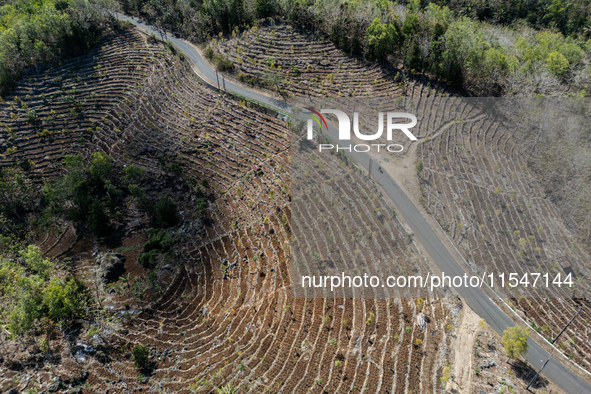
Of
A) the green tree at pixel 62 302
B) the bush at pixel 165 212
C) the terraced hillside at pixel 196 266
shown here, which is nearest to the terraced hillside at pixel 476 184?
the terraced hillside at pixel 196 266

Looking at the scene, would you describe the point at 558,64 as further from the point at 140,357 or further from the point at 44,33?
the point at 44,33

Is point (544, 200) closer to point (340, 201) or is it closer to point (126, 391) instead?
point (340, 201)

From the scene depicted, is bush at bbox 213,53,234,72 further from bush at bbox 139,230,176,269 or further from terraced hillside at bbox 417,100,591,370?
terraced hillside at bbox 417,100,591,370

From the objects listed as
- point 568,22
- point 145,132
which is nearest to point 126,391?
point 145,132

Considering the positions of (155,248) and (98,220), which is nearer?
(155,248)

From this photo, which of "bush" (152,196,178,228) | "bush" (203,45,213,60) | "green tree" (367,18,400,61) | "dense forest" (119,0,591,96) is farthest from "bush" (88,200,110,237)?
"green tree" (367,18,400,61)

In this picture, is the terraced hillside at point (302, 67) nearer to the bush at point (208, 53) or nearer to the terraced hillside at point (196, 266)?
the bush at point (208, 53)

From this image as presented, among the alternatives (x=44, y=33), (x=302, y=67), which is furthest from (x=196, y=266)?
(x=44, y=33)
